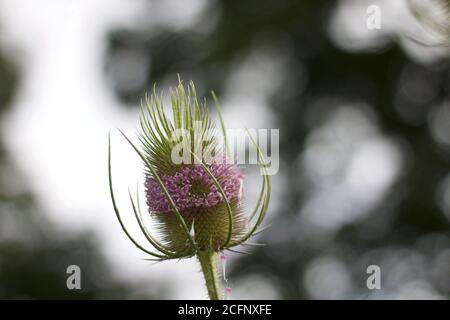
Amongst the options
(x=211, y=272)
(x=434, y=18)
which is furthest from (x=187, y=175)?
(x=434, y=18)

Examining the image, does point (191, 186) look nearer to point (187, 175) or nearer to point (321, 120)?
point (187, 175)

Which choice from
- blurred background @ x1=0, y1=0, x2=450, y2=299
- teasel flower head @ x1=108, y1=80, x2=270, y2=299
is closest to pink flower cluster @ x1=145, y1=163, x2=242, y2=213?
teasel flower head @ x1=108, y1=80, x2=270, y2=299

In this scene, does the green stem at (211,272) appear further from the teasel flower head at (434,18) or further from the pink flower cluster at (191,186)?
the teasel flower head at (434,18)

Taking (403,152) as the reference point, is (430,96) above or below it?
above

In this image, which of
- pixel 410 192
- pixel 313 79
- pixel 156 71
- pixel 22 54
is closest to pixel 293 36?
pixel 313 79

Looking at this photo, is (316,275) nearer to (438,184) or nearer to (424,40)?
(438,184)

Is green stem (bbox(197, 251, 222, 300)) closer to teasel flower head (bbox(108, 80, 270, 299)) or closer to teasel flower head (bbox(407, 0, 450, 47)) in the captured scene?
teasel flower head (bbox(108, 80, 270, 299))
